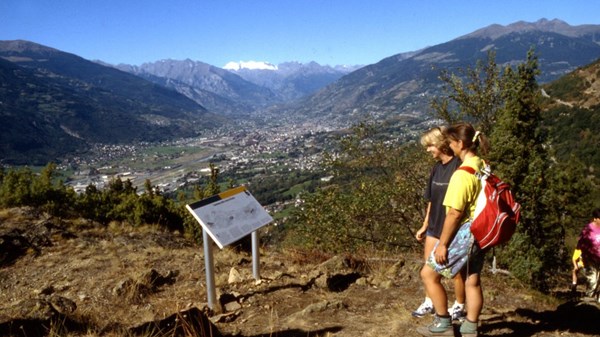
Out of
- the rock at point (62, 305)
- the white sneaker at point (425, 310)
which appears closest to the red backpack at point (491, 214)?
the white sneaker at point (425, 310)

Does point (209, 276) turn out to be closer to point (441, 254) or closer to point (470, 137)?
point (441, 254)

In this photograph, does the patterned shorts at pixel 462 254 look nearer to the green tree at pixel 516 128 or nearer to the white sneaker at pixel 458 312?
the white sneaker at pixel 458 312

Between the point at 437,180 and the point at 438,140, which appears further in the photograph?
the point at 437,180

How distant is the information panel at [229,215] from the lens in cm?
538

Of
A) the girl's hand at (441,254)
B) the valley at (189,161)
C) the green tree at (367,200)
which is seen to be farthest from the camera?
the valley at (189,161)

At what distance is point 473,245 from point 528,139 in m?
11.6

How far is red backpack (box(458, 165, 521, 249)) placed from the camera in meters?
3.33

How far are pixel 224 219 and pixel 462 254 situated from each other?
338 centimetres

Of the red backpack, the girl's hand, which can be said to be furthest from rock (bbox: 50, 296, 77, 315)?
the red backpack

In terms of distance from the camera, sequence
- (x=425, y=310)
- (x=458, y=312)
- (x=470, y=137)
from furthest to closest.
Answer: (x=425, y=310) < (x=458, y=312) < (x=470, y=137)

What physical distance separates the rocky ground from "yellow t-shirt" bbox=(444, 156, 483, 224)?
5.86 feet

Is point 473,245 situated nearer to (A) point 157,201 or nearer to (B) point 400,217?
(B) point 400,217

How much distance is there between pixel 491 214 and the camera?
3.33m

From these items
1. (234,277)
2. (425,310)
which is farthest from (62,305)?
(425,310)
